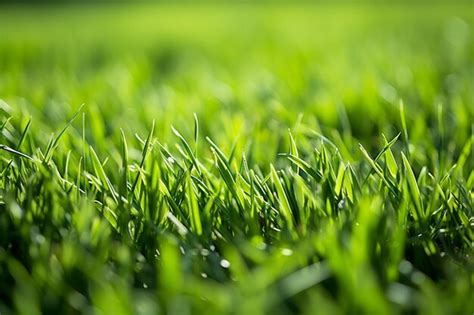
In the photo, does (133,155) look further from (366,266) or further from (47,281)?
(366,266)

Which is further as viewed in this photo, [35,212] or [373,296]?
[35,212]

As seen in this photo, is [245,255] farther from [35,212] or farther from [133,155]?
[133,155]

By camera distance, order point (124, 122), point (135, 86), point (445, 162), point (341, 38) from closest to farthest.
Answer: point (445, 162) → point (124, 122) → point (135, 86) → point (341, 38)

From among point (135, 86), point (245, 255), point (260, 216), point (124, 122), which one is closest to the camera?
point (245, 255)

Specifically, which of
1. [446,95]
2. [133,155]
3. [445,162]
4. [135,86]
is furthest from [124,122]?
[446,95]

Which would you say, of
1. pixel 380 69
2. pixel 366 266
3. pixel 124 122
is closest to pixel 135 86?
pixel 124 122

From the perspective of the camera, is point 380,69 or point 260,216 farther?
point 380,69

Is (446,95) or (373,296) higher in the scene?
(373,296)

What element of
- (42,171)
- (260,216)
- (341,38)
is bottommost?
(341,38)

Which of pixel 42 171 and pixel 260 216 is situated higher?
pixel 42 171
